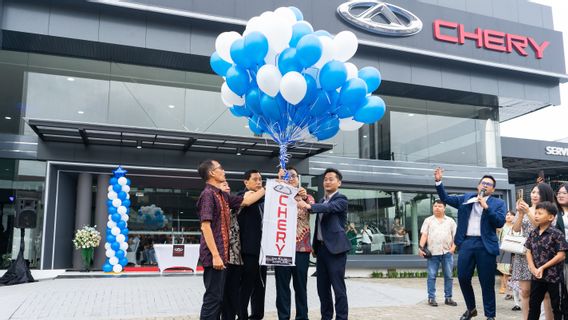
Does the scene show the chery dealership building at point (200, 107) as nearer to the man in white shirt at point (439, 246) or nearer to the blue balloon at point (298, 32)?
the man in white shirt at point (439, 246)

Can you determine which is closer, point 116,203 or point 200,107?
point 116,203

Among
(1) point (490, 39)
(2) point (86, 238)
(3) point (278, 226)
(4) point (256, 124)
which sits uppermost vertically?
(1) point (490, 39)

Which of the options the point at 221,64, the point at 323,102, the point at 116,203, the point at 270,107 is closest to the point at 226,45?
the point at 221,64

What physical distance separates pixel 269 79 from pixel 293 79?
0.34m

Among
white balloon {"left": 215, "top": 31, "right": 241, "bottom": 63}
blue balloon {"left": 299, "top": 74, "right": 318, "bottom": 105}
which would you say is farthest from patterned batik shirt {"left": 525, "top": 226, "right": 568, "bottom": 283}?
white balloon {"left": 215, "top": 31, "right": 241, "bottom": 63}

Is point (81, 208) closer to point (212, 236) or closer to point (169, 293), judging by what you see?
point (169, 293)

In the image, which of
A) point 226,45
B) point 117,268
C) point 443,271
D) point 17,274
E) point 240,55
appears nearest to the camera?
point 240,55

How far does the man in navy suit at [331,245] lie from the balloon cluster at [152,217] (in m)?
11.4

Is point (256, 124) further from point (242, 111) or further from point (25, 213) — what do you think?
point (25, 213)

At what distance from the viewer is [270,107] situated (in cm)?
623

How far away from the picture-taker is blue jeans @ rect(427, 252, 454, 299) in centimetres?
845

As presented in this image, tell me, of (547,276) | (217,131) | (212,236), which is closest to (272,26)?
(212,236)

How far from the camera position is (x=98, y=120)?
13.4 metres

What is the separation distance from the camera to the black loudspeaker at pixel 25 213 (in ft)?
36.8
